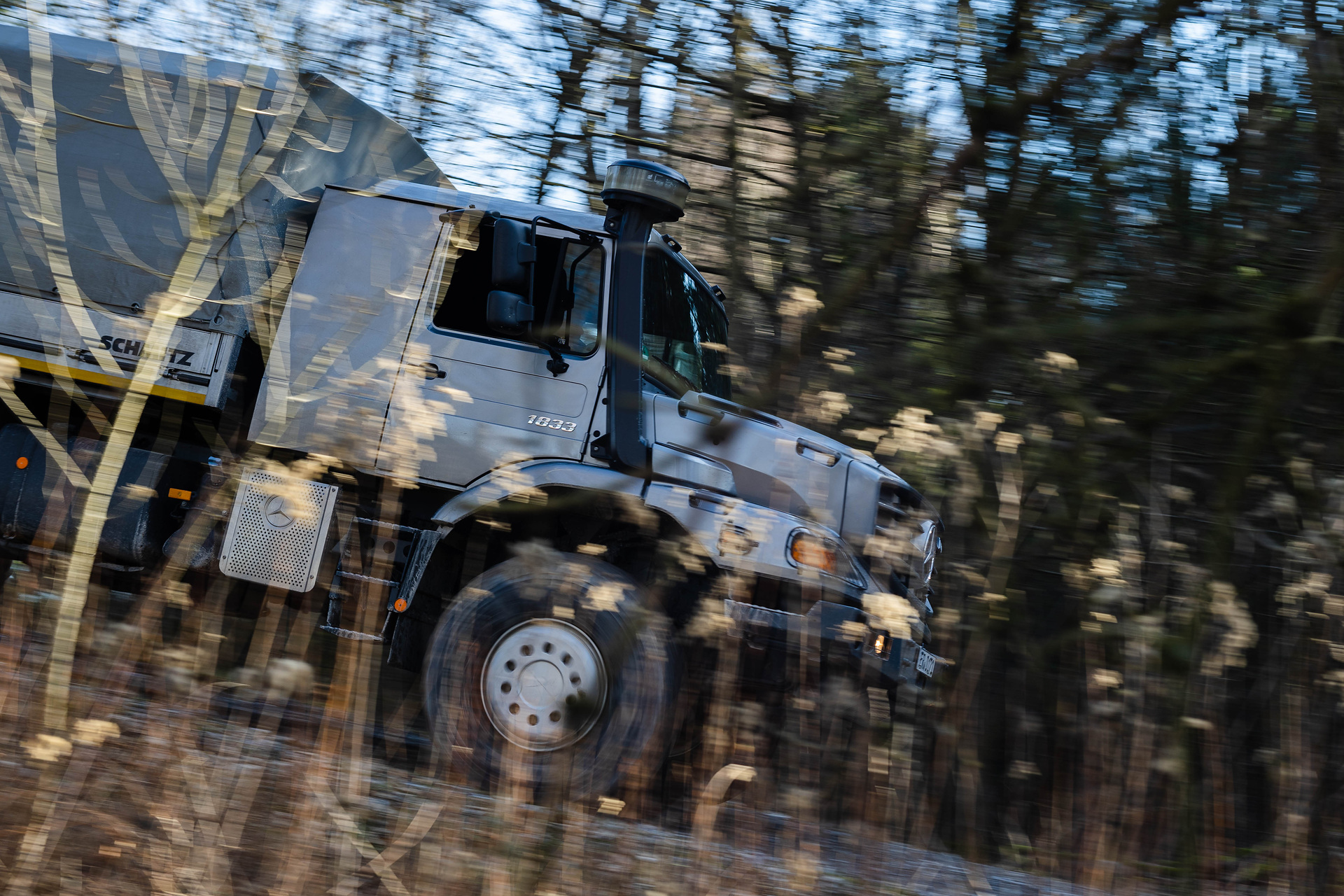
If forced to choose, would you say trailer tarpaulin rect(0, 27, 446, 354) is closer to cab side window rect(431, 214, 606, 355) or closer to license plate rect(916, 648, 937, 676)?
cab side window rect(431, 214, 606, 355)

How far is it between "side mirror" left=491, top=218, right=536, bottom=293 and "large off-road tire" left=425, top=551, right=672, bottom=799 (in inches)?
49.6

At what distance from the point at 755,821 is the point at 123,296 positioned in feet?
12.7

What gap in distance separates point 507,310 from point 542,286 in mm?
268

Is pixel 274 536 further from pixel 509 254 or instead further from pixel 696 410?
pixel 696 410

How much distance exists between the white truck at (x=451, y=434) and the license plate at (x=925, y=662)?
0.05ft

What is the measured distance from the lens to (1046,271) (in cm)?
619

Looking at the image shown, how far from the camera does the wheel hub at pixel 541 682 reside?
423 centimetres

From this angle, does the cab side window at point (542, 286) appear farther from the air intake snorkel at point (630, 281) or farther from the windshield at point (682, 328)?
the windshield at point (682, 328)

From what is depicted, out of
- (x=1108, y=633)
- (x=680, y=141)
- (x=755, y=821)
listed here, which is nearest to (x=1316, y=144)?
(x=1108, y=633)

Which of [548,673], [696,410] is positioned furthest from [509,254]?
[548,673]

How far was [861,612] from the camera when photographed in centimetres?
422

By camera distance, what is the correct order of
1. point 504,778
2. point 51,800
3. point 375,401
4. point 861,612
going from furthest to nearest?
point 375,401
point 861,612
point 504,778
point 51,800

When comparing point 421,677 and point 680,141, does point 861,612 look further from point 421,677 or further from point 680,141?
point 680,141

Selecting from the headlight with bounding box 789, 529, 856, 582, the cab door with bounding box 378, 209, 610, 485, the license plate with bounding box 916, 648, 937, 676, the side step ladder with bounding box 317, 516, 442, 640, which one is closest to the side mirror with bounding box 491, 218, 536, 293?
the cab door with bounding box 378, 209, 610, 485
